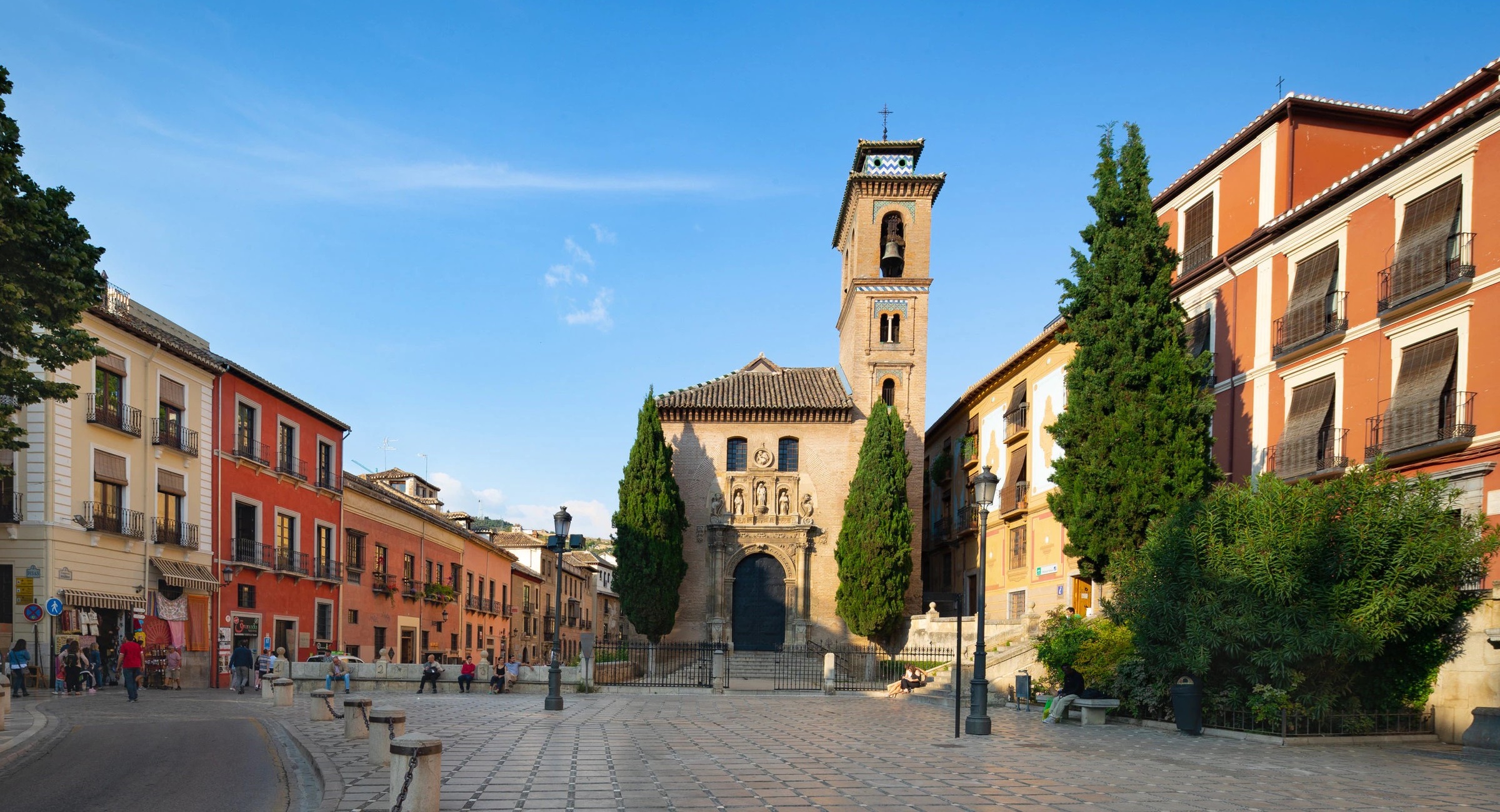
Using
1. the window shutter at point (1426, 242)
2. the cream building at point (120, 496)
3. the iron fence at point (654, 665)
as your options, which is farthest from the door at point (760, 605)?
the window shutter at point (1426, 242)

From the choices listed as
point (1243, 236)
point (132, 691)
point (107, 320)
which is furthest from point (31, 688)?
point (1243, 236)

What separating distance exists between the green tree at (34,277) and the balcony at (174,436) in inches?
571

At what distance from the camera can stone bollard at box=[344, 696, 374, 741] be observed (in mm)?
13320

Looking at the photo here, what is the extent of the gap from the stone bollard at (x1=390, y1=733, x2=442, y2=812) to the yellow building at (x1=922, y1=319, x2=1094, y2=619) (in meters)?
20.0

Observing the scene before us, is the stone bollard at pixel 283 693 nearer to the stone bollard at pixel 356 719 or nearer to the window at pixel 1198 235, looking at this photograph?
the stone bollard at pixel 356 719

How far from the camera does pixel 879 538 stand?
120 ft

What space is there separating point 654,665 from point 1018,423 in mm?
14529

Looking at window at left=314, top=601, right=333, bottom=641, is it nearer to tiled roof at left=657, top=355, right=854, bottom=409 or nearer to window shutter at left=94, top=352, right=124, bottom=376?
window shutter at left=94, top=352, right=124, bottom=376

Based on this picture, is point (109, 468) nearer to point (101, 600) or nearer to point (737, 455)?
point (101, 600)

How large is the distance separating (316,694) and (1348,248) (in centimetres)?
2078

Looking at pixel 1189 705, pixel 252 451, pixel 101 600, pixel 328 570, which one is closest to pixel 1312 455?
pixel 1189 705

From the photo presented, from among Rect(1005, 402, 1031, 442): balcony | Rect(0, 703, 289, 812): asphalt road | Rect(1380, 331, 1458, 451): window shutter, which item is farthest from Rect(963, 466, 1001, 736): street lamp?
Rect(1005, 402, 1031, 442): balcony

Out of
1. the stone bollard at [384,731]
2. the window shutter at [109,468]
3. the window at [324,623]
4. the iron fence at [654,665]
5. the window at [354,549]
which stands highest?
the window shutter at [109,468]

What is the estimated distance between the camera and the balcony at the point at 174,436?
2550cm
